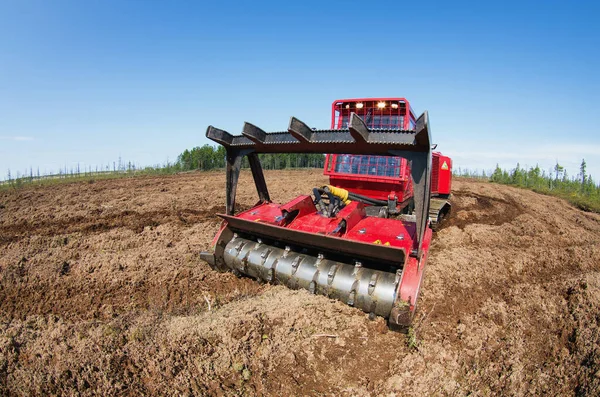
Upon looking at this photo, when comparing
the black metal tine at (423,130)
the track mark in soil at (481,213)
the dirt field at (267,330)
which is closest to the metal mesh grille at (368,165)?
the dirt field at (267,330)

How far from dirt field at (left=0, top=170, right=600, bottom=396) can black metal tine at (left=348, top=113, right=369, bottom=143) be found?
6.41 feet

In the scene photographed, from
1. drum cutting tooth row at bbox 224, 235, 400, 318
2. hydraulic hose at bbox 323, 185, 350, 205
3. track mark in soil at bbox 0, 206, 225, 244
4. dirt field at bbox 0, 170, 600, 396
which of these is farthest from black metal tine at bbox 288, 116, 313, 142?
track mark in soil at bbox 0, 206, 225, 244

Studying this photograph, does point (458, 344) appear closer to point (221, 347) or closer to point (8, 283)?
point (221, 347)

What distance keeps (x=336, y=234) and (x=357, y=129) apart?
165 cm

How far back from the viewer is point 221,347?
317cm

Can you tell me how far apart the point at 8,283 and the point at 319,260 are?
177 inches

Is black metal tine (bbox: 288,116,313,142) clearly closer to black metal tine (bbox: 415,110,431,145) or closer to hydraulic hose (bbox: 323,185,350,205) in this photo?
black metal tine (bbox: 415,110,431,145)

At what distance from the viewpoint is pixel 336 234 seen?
451cm

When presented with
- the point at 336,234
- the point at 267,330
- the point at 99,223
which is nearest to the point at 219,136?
the point at 336,234

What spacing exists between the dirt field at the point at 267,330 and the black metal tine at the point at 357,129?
1.95m

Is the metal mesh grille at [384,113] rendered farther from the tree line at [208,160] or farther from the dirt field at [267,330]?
the tree line at [208,160]

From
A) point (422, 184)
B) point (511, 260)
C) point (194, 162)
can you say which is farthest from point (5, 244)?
point (194, 162)

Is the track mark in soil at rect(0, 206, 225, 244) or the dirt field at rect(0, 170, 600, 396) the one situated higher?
the track mark in soil at rect(0, 206, 225, 244)

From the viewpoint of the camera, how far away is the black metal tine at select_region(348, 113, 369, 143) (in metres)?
3.28
